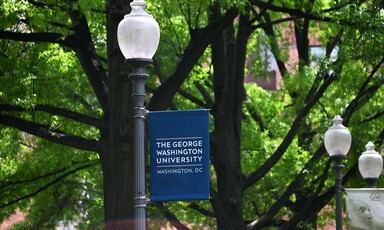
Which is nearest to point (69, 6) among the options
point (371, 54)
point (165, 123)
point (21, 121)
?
point (21, 121)

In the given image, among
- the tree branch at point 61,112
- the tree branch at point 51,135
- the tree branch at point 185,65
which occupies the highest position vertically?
the tree branch at point 185,65

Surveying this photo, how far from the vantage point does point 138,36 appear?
11383mm

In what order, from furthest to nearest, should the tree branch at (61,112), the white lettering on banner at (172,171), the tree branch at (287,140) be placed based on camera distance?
the tree branch at (287,140), the tree branch at (61,112), the white lettering on banner at (172,171)

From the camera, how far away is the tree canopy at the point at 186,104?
17.8m

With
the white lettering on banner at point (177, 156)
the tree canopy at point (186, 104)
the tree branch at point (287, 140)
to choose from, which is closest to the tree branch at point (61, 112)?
the tree canopy at point (186, 104)

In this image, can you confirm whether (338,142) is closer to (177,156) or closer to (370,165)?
(370,165)

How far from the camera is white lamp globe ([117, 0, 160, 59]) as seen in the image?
448 inches

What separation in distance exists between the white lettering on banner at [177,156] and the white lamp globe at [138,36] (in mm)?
2059

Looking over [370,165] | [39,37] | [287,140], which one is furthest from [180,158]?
[287,140]

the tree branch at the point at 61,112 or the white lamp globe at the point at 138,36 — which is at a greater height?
the tree branch at the point at 61,112

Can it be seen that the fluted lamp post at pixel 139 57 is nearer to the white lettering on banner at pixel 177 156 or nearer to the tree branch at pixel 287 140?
the white lettering on banner at pixel 177 156

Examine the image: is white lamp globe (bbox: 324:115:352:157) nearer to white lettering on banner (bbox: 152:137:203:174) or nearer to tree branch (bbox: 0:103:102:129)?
tree branch (bbox: 0:103:102:129)

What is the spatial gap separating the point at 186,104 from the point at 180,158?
14.5 m

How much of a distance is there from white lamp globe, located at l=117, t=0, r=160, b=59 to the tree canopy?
5.27 meters
